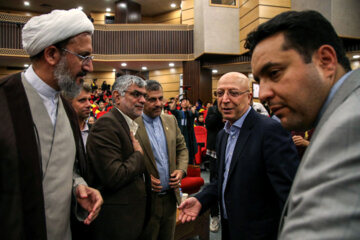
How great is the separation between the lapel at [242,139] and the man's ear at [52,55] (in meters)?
1.22

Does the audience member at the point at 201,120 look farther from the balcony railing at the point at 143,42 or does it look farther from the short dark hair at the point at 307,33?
the short dark hair at the point at 307,33

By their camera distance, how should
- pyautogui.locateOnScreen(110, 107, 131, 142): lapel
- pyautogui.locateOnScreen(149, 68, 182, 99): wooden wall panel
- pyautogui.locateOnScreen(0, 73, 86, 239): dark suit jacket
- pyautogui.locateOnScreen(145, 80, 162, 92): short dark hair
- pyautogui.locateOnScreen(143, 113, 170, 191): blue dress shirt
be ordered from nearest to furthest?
pyautogui.locateOnScreen(0, 73, 86, 239): dark suit jacket
pyautogui.locateOnScreen(110, 107, 131, 142): lapel
pyautogui.locateOnScreen(143, 113, 170, 191): blue dress shirt
pyautogui.locateOnScreen(145, 80, 162, 92): short dark hair
pyautogui.locateOnScreen(149, 68, 182, 99): wooden wall panel

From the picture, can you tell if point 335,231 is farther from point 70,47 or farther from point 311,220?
point 70,47

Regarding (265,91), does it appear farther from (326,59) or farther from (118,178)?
(118,178)

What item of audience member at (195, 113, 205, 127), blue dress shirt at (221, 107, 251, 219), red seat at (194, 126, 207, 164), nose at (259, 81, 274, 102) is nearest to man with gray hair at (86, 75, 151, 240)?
blue dress shirt at (221, 107, 251, 219)

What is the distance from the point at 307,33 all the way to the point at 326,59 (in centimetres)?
11

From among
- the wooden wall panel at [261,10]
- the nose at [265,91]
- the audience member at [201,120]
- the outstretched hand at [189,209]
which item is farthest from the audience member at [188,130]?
the wooden wall panel at [261,10]

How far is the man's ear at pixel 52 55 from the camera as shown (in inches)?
54.5

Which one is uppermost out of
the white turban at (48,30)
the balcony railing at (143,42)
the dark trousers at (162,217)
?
the balcony railing at (143,42)

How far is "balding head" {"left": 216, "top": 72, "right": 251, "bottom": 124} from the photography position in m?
1.82

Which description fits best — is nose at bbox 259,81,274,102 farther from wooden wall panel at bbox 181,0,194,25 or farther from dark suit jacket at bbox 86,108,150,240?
wooden wall panel at bbox 181,0,194,25

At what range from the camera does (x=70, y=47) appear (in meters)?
1.45

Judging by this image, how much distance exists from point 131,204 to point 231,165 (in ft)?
2.86

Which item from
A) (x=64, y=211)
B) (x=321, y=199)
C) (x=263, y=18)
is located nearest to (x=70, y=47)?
(x=64, y=211)
